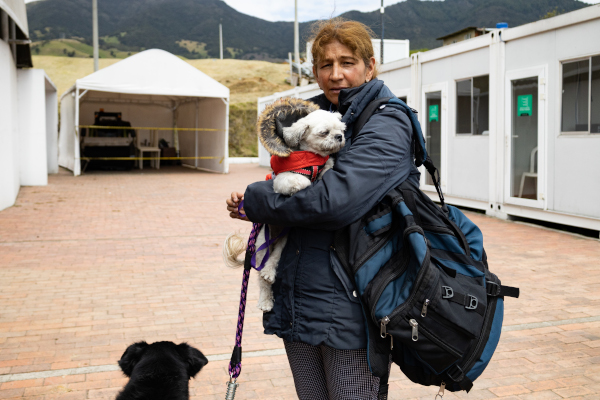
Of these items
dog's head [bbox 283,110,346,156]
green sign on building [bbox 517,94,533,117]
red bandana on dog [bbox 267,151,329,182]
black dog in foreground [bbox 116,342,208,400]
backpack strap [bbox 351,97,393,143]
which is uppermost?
green sign on building [bbox 517,94,533,117]

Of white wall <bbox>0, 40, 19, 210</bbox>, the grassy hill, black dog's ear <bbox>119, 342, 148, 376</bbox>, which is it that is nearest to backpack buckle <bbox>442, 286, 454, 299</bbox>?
black dog's ear <bbox>119, 342, 148, 376</bbox>

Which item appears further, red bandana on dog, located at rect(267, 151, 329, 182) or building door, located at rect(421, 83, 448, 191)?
building door, located at rect(421, 83, 448, 191)

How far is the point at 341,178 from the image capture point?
1798mm

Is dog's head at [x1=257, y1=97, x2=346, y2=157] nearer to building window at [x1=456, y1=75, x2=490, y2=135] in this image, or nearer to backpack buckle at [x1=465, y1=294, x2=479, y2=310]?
backpack buckle at [x1=465, y1=294, x2=479, y2=310]

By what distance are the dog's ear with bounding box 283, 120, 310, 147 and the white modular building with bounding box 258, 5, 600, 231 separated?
26.5ft

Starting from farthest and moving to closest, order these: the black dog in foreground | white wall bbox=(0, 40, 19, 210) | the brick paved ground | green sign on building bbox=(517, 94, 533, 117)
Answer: white wall bbox=(0, 40, 19, 210) → green sign on building bbox=(517, 94, 533, 117) → the brick paved ground → the black dog in foreground

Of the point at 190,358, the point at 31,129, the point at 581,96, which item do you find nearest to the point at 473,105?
the point at 581,96

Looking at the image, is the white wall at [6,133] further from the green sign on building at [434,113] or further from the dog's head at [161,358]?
the dog's head at [161,358]

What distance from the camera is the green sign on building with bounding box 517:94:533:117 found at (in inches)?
393

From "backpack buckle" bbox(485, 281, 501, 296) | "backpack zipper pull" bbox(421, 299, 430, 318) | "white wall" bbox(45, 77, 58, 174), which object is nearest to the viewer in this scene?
"backpack zipper pull" bbox(421, 299, 430, 318)

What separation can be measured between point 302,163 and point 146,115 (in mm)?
28240

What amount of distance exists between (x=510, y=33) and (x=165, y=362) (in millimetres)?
9765

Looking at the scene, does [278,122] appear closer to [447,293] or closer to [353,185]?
[353,185]

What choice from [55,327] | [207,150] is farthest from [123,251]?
[207,150]
